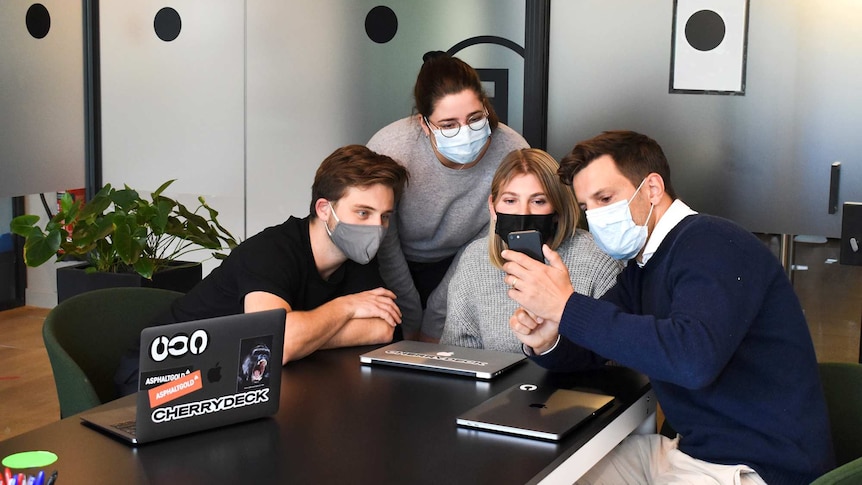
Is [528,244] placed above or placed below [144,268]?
above

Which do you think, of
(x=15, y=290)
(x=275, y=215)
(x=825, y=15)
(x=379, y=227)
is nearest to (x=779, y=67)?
(x=825, y=15)

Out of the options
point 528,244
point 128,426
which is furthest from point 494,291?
point 128,426

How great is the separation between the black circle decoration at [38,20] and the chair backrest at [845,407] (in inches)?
144

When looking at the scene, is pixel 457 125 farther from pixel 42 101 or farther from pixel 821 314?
pixel 42 101

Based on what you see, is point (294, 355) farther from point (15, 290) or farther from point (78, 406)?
point (15, 290)

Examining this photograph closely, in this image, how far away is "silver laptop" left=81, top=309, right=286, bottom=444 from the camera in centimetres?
166

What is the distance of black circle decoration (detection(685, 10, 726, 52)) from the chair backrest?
1.94 meters

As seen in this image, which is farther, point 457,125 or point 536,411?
point 457,125

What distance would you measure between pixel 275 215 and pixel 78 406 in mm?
2370

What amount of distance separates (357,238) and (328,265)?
0.39 ft

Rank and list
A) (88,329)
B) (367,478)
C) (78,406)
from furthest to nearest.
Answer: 1. (88,329)
2. (78,406)
3. (367,478)

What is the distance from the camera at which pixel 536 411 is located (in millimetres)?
1862

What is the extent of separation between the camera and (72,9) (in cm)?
463

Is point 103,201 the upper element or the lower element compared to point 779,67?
lower
